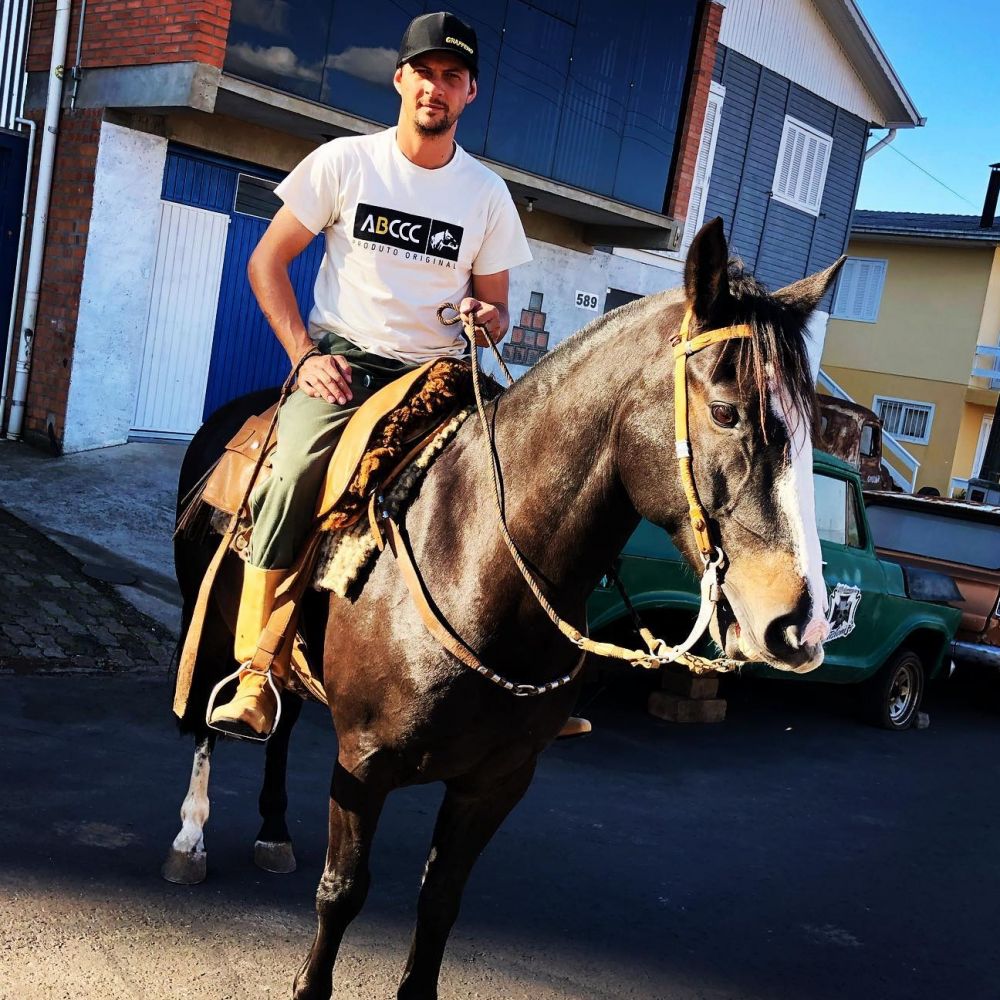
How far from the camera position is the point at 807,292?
260 centimetres

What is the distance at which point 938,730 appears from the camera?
9.49 meters

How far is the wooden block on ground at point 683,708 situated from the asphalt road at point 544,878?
0.59m

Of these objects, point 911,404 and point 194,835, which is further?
point 911,404

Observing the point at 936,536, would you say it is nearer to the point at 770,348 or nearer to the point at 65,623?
the point at 65,623

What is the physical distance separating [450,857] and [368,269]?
1780 mm

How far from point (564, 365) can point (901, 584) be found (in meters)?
7.03

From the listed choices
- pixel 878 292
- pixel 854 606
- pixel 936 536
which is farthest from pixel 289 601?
pixel 878 292

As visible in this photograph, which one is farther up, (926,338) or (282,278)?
(926,338)

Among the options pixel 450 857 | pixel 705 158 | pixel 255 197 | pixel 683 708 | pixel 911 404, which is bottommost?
pixel 683 708

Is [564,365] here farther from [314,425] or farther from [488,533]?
[314,425]

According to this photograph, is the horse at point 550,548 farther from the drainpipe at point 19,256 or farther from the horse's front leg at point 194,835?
the drainpipe at point 19,256

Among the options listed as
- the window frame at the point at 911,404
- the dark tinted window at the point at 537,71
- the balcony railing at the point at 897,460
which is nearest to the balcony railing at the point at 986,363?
the window frame at the point at 911,404

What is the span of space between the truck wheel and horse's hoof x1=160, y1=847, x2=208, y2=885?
21.2ft

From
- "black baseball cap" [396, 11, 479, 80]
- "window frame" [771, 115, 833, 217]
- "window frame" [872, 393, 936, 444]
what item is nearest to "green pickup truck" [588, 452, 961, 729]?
"black baseball cap" [396, 11, 479, 80]
